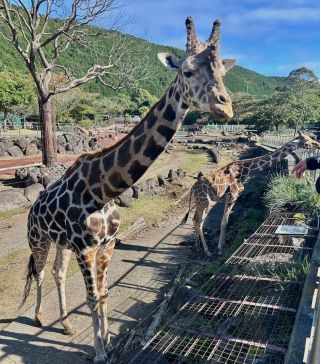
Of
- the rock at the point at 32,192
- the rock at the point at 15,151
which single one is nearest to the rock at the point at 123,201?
the rock at the point at 32,192

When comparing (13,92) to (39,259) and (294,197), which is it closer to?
(294,197)

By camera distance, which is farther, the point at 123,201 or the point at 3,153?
the point at 3,153

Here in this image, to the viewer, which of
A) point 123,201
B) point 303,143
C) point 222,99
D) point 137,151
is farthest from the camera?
point 123,201

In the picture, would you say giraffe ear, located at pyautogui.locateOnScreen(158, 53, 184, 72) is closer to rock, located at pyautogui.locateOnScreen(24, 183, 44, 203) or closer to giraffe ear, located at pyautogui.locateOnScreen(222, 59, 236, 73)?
giraffe ear, located at pyautogui.locateOnScreen(222, 59, 236, 73)

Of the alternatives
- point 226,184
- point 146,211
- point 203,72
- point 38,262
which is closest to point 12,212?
point 146,211

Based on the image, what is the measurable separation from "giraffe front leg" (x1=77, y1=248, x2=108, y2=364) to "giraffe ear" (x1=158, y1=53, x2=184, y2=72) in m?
2.76

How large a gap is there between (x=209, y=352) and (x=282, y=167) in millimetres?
10586

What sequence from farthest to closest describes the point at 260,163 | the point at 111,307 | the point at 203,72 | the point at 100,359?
the point at 260,163
the point at 111,307
the point at 100,359
the point at 203,72

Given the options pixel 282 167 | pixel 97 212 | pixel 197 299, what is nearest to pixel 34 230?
pixel 97 212

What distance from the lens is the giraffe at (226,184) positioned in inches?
430

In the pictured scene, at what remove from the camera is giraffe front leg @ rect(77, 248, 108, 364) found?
568 cm

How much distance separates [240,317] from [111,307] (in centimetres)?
298

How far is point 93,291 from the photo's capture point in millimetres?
5855

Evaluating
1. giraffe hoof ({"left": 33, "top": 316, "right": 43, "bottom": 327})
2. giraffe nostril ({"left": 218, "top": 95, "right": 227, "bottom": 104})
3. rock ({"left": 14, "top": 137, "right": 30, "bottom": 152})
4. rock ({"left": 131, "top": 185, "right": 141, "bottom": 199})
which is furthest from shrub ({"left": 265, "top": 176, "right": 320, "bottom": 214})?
rock ({"left": 14, "top": 137, "right": 30, "bottom": 152})
